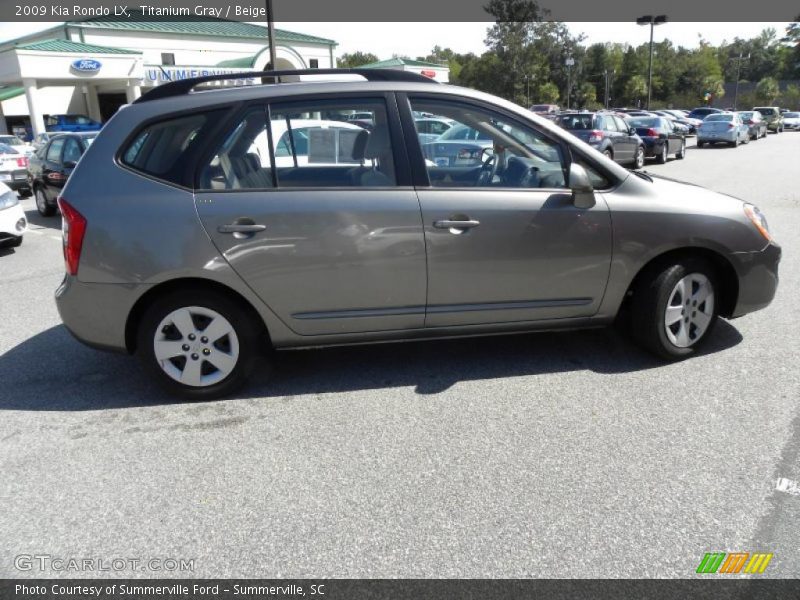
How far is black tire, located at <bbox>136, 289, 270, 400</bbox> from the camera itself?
12.2 feet

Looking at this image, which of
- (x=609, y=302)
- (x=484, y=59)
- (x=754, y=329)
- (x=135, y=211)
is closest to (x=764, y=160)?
(x=754, y=329)

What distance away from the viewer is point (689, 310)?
4.19 metres

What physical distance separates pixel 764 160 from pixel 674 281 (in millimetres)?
20605

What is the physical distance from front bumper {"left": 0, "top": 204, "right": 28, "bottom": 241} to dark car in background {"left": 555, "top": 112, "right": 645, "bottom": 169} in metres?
14.2

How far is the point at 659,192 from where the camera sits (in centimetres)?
404

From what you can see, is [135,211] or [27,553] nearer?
[27,553]

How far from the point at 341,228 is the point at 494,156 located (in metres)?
1.15

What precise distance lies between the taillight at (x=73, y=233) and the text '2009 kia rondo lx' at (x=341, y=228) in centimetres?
1

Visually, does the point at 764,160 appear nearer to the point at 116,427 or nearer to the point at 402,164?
the point at 402,164

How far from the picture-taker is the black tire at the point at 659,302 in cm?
405

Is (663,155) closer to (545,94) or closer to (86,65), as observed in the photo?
(86,65)

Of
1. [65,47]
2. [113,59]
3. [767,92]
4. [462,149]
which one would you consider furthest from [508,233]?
[767,92]

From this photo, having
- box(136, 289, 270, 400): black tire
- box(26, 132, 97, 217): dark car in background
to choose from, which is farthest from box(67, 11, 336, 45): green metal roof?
box(136, 289, 270, 400): black tire

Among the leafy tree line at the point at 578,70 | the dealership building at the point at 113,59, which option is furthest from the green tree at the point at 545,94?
the dealership building at the point at 113,59
